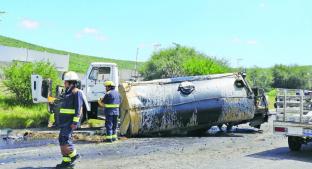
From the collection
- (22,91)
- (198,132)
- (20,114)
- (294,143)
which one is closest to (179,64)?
(22,91)

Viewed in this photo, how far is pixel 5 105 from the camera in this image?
18422mm

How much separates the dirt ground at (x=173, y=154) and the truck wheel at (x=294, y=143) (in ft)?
0.52

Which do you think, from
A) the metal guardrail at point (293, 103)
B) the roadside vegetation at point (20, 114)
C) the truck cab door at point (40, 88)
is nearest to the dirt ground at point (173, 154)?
the metal guardrail at point (293, 103)

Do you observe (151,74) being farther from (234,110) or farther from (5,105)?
(234,110)

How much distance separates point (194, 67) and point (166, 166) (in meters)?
20.8

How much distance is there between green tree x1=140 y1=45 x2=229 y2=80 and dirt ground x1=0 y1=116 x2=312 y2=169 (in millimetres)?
16120

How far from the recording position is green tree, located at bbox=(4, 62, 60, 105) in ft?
62.1

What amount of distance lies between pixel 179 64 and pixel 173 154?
2604cm

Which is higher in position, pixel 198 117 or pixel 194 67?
pixel 194 67

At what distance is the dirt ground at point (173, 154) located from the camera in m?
8.78

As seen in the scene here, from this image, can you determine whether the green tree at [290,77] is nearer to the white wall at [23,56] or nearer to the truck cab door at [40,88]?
the white wall at [23,56]

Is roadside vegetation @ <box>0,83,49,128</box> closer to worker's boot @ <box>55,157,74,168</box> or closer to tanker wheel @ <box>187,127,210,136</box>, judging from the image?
tanker wheel @ <box>187,127,210,136</box>

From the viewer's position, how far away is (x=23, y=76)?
62.7 ft

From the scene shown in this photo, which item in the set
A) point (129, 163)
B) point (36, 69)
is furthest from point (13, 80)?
point (129, 163)
